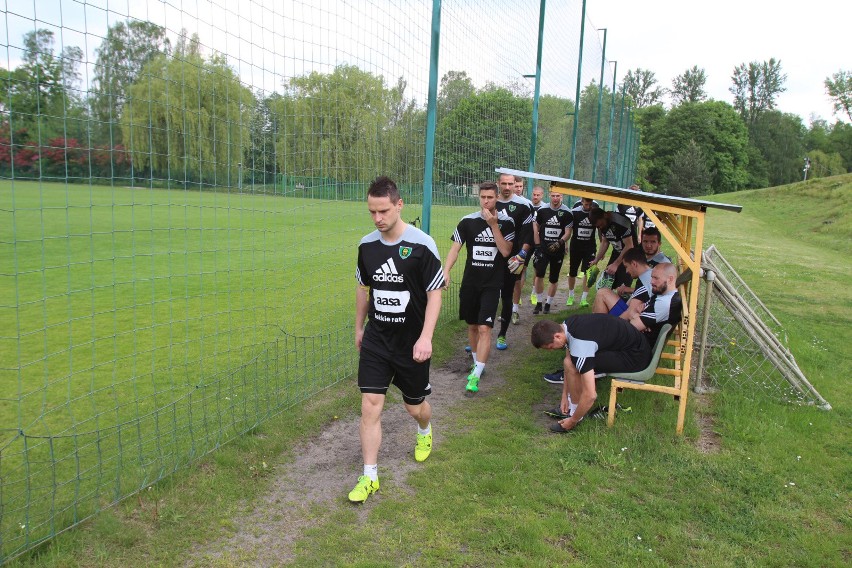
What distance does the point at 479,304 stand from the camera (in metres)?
5.98

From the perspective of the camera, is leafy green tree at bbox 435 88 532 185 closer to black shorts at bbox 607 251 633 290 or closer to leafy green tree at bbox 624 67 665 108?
black shorts at bbox 607 251 633 290

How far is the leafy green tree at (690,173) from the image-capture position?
67.2 metres

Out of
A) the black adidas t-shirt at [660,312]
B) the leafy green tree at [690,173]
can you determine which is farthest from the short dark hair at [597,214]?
the leafy green tree at [690,173]

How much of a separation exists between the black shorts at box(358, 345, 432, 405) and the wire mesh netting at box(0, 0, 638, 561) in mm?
1297

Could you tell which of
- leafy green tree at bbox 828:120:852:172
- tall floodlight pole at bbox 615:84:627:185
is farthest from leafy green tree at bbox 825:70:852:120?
tall floodlight pole at bbox 615:84:627:185

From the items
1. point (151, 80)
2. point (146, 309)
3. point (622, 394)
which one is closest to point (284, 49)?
point (151, 80)

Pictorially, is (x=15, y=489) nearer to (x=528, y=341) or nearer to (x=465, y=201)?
(x=528, y=341)

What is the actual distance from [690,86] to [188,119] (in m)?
99.8

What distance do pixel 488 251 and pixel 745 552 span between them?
3.34m

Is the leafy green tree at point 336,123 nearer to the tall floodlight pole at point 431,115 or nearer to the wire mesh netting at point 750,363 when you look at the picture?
the tall floodlight pole at point 431,115

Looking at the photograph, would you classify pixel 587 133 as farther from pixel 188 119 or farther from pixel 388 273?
pixel 388 273

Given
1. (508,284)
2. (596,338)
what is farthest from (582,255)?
(596,338)

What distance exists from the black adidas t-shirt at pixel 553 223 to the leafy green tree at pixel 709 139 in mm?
69187

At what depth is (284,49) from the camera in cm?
481
